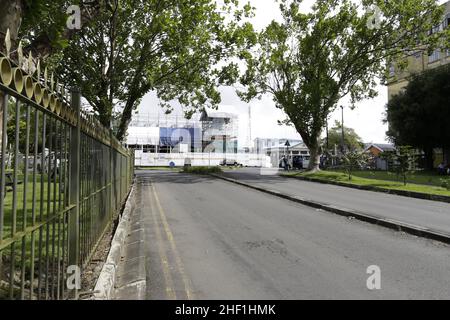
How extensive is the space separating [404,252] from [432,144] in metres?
33.3

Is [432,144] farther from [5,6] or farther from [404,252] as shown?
[5,6]

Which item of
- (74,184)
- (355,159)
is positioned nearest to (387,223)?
(74,184)

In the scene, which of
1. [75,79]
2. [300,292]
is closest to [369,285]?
[300,292]

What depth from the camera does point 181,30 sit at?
750 inches

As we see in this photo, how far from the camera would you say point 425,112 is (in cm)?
3378

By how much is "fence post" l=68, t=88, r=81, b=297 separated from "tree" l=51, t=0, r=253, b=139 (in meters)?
11.3

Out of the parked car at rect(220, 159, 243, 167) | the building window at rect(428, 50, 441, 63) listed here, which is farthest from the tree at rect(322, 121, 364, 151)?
the building window at rect(428, 50, 441, 63)

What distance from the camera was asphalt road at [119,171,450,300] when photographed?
4840mm

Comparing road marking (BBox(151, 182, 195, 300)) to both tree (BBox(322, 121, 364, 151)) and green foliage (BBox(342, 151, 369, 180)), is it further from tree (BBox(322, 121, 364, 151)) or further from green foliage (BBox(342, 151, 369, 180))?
tree (BBox(322, 121, 364, 151))

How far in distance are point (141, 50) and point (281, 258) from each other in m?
14.9

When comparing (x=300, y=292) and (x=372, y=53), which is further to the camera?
(x=372, y=53)

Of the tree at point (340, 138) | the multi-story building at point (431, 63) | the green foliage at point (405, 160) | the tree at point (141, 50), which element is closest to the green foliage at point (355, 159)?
the green foliage at point (405, 160)

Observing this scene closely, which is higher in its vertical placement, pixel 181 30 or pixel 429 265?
pixel 181 30
